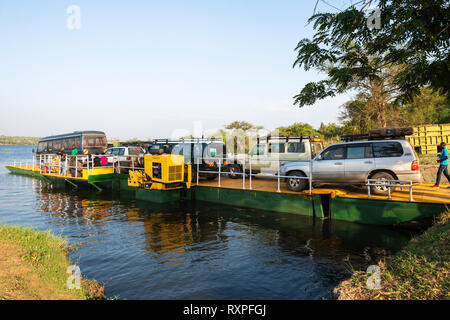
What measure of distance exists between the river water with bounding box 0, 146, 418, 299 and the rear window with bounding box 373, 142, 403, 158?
96.6 inches

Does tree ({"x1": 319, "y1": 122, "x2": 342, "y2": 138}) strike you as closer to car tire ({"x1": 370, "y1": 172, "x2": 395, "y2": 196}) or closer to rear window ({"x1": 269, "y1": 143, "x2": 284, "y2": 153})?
rear window ({"x1": 269, "y1": 143, "x2": 284, "y2": 153})

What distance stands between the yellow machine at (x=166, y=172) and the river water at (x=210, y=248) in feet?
3.49

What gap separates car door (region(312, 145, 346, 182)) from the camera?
36.9 ft

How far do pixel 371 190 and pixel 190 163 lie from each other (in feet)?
28.0

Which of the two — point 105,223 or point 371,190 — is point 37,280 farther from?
point 371,190

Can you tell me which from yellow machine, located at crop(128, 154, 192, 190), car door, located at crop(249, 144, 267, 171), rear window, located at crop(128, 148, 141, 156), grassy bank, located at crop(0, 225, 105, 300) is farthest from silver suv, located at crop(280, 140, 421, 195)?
rear window, located at crop(128, 148, 141, 156)

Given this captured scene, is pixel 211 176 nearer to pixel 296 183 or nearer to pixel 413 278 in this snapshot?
pixel 296 183

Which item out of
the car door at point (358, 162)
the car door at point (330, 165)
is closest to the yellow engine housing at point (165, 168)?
the car door at point (330, 165)

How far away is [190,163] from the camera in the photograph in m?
15.7

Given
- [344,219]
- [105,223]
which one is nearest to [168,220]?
[105,223]

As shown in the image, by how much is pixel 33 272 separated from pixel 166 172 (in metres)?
9.03

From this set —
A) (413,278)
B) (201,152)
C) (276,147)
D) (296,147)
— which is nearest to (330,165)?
(296,147)

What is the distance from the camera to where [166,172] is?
47.1ft

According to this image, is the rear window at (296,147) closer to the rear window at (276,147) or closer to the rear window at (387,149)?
the rear window at (276,147)
